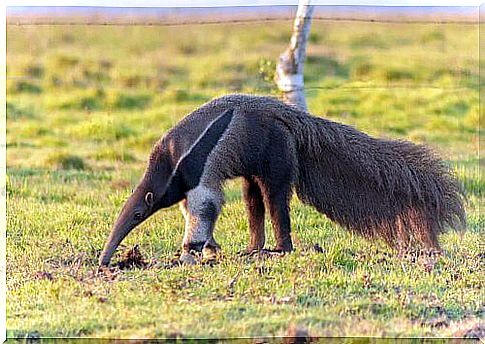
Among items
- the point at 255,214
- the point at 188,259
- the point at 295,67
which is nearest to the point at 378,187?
the point at 255,214

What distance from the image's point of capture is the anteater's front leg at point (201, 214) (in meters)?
6.50

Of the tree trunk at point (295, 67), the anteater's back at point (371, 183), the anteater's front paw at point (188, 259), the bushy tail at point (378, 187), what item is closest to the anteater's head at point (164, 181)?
the anteater's back at point (371, 183)

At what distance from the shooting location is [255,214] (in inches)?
276

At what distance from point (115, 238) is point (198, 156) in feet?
2.62

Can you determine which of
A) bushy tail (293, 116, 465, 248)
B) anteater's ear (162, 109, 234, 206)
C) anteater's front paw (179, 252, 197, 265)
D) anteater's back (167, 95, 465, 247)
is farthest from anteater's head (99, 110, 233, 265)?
bushy tail (293, 116, 465, 248)

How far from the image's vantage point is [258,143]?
6.57m

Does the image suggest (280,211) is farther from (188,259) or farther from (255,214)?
(188,259)

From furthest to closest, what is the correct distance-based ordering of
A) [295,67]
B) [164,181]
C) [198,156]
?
[295,67] < [164,181] < [198,156]

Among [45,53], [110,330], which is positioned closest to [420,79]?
[45,53]

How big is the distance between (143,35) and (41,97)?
10.6 meters

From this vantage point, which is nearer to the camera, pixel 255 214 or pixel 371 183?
pixel 371 183

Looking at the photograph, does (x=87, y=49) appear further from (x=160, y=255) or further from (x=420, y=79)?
(x=160, y=255)

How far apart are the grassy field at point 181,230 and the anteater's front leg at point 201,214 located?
0.20 metres

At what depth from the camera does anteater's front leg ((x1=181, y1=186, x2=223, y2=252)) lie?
256 inches
